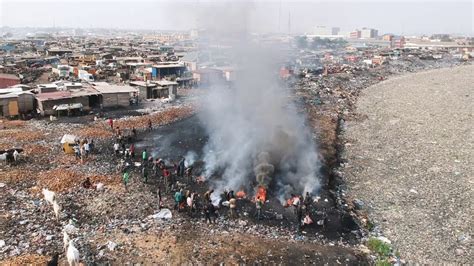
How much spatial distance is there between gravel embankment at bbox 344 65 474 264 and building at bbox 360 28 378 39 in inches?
5655

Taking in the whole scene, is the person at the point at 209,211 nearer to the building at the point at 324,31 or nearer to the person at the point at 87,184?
the person at the point at 87,184

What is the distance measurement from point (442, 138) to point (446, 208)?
1041cm

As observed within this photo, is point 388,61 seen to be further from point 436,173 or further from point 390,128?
point 436,173

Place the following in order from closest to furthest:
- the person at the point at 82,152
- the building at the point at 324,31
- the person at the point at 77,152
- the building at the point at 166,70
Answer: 1. the person at the point at 82,152
2. the person at the point at 77,152
3. the building at the point at 166,70
4. the building at the point at 324,31

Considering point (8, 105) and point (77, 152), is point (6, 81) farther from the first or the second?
point (77, 152)

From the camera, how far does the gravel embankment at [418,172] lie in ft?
43.8

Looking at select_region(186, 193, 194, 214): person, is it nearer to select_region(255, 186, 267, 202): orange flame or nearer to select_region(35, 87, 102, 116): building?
select_region(255, 186, 267, 202): orange flame

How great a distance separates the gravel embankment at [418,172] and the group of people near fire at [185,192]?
304 cm

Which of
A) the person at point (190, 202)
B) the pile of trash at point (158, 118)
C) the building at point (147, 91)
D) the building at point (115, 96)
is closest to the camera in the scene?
the person at point (190, 202)

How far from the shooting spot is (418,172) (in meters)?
19.2

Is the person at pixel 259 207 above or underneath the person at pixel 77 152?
underneath

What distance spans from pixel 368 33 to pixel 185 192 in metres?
174

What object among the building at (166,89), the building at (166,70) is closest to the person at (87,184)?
the building at (166,89)

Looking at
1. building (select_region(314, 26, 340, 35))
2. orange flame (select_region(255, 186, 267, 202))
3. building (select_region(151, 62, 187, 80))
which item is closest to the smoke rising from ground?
orange flame (select_region(255, 186, 267, 202))
